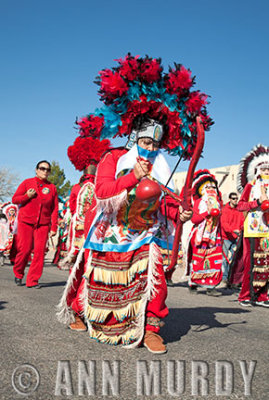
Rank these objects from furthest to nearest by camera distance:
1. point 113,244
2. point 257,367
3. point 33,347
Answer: point 113,244
point 33,347
point 257,367

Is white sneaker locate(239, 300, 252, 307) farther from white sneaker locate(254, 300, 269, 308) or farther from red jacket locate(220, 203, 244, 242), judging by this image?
red jacket locate(220, 203, 244, 242)

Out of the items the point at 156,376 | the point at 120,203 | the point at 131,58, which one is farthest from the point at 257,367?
the point at 131,58

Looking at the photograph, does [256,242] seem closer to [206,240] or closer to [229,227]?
[206,240]

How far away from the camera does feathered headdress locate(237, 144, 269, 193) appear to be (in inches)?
275

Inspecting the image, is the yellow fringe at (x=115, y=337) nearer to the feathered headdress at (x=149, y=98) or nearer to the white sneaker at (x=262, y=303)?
the feathered headdress at (x=149, y=98)

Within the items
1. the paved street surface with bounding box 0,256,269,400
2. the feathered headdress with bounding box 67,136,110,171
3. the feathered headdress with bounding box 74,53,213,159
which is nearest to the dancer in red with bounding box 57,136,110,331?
the feathered headdress with bounding box 67,136,110,171

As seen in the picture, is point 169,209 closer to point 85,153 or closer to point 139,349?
point 139,349

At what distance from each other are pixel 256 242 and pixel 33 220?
12.7ft

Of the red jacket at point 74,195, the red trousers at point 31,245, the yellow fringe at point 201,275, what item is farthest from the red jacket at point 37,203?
the yellow fringe at point 201,275

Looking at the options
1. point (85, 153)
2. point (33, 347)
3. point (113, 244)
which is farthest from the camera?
point (85, 153)

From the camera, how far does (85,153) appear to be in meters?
5.61

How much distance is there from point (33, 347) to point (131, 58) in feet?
8.94

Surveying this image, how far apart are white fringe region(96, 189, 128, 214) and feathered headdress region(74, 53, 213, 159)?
2.62ft

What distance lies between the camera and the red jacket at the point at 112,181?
355 centimetres
